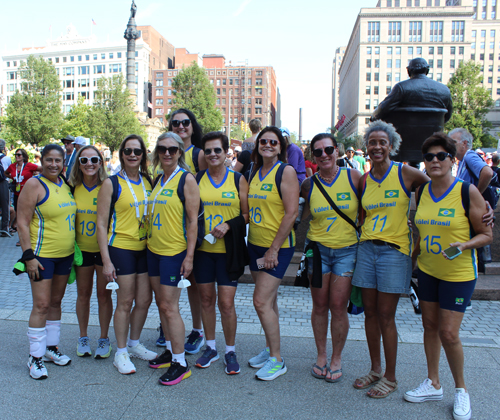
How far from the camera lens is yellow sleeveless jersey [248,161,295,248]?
3.72 meters

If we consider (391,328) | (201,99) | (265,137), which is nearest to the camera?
(391,328)

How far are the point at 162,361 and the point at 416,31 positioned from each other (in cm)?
10873

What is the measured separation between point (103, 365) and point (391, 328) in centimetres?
257

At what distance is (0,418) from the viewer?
302cm

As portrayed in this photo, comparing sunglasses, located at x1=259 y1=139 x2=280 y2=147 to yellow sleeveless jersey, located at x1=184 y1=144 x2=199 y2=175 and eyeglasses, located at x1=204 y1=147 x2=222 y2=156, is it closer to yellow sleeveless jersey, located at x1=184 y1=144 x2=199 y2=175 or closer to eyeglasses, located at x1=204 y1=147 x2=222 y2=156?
eyeglasses, located at x1=204 y1=147 x2=222 y2=156

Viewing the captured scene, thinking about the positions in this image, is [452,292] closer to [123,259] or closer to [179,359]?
[179,359]

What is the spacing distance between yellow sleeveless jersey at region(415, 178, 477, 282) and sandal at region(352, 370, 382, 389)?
3.36 feet

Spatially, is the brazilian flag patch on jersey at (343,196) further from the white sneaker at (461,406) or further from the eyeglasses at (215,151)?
the white sneaker at (461,406)

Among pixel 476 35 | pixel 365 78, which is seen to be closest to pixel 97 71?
pixel 365 78

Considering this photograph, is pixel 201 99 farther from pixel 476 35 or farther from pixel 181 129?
pixel 476 35

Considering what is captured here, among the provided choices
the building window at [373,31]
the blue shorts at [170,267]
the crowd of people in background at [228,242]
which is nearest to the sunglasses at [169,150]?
the crowd of people in background at [228,242]

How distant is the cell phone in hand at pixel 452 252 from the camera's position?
2975 mm

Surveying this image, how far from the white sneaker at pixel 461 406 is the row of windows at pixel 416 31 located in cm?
10686

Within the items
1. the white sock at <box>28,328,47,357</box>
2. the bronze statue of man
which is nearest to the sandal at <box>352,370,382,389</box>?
the white sock at <box>28,328,47,357</box>
